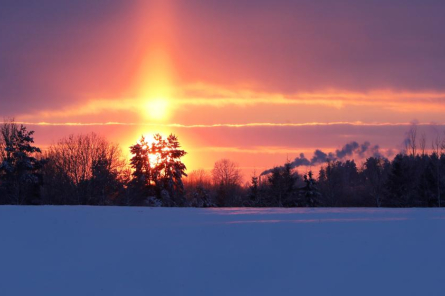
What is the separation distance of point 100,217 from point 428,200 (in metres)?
49.2

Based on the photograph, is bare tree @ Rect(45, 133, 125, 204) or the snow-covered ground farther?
bare tree @ Rect(45, 133, 125, 204)

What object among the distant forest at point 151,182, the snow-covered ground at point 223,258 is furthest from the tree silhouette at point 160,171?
the snow-covered ground at point 223,258

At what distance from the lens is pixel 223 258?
1859 cm

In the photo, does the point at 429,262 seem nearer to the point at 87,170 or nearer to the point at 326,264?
the point at 326,264

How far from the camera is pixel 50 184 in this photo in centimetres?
6228

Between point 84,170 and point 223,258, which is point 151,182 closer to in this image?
point 84,170

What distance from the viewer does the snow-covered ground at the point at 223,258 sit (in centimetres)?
1622

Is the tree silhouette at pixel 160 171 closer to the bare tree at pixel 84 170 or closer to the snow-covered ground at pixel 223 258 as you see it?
the bare tree at pixel 84 170

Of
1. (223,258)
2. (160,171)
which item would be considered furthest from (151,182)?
(223,258)

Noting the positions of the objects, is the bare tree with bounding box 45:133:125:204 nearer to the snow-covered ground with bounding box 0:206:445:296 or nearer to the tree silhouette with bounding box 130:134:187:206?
the tree silhouette with bounding box 130:134:187:206

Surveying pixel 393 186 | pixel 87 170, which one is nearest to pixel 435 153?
pixel 393 186

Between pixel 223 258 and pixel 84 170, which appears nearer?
pixel 223 258

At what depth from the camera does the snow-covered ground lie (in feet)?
53.2

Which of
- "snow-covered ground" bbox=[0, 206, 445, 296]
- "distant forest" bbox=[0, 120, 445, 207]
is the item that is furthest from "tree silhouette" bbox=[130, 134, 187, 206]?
"snow-covered ground" bbox=[0, 206, 445, 296]
